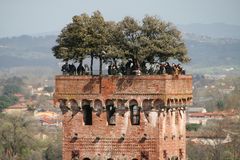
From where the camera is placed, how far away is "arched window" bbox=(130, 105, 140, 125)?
35125 mm

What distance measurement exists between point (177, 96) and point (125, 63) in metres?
1.94

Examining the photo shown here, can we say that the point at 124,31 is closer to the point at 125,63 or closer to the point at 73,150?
the point at 125,63

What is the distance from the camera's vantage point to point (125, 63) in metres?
35.6

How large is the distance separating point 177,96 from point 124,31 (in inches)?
105

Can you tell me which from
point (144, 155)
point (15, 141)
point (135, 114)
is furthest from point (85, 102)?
point (15, 141)

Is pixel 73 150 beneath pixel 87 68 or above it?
beneath

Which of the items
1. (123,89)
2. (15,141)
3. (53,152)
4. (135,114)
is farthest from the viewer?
(15,141)

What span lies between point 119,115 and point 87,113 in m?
1.13

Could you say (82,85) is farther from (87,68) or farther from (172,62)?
(172,62)

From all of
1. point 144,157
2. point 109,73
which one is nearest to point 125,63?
point 109,73

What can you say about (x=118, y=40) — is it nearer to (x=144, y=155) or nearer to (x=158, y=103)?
(x=158, y=103)

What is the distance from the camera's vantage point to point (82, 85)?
35469 mm

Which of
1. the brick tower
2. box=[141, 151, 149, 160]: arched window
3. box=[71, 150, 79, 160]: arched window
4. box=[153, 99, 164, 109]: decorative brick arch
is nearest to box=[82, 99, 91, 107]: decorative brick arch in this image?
the brick tower

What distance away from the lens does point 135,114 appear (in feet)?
116
